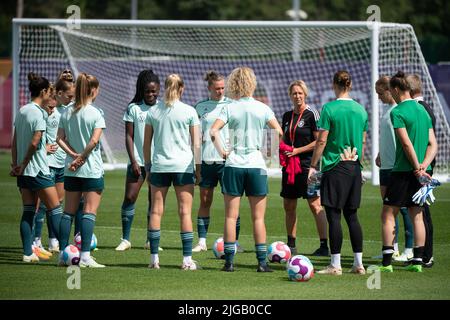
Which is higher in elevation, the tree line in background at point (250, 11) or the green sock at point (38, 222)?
the tree line in background at point (250, 11)

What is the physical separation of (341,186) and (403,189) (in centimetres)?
72

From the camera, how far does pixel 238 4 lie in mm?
55812

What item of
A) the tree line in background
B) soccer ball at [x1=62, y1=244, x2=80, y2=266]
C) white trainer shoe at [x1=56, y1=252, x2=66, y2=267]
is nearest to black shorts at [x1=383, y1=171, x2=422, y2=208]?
soccer ball at [x1=62, y1=244, x2=80, y2=266]

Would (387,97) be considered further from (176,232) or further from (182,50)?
(182,50)

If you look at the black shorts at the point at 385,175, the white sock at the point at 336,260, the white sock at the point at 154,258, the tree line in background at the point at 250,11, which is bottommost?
the white sock at the point at 154,258

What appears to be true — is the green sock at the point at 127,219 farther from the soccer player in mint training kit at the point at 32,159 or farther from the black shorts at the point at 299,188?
the black shorts at the point at 299,188

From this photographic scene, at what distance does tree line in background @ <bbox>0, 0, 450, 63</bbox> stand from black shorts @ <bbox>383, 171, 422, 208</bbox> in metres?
38.4

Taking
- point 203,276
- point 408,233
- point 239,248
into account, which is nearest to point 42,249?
point 239,248

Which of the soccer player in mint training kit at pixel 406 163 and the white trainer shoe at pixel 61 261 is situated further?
the white trainer shoe at pixel 61 261

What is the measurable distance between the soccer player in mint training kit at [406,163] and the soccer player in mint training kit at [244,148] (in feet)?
4.28

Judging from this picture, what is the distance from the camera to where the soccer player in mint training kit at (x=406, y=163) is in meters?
10.7

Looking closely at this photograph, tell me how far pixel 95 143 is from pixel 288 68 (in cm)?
1793

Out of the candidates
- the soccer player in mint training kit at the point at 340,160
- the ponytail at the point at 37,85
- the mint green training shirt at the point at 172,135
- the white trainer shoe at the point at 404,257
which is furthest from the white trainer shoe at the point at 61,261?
the white trainer shoe at the point at 404,257
